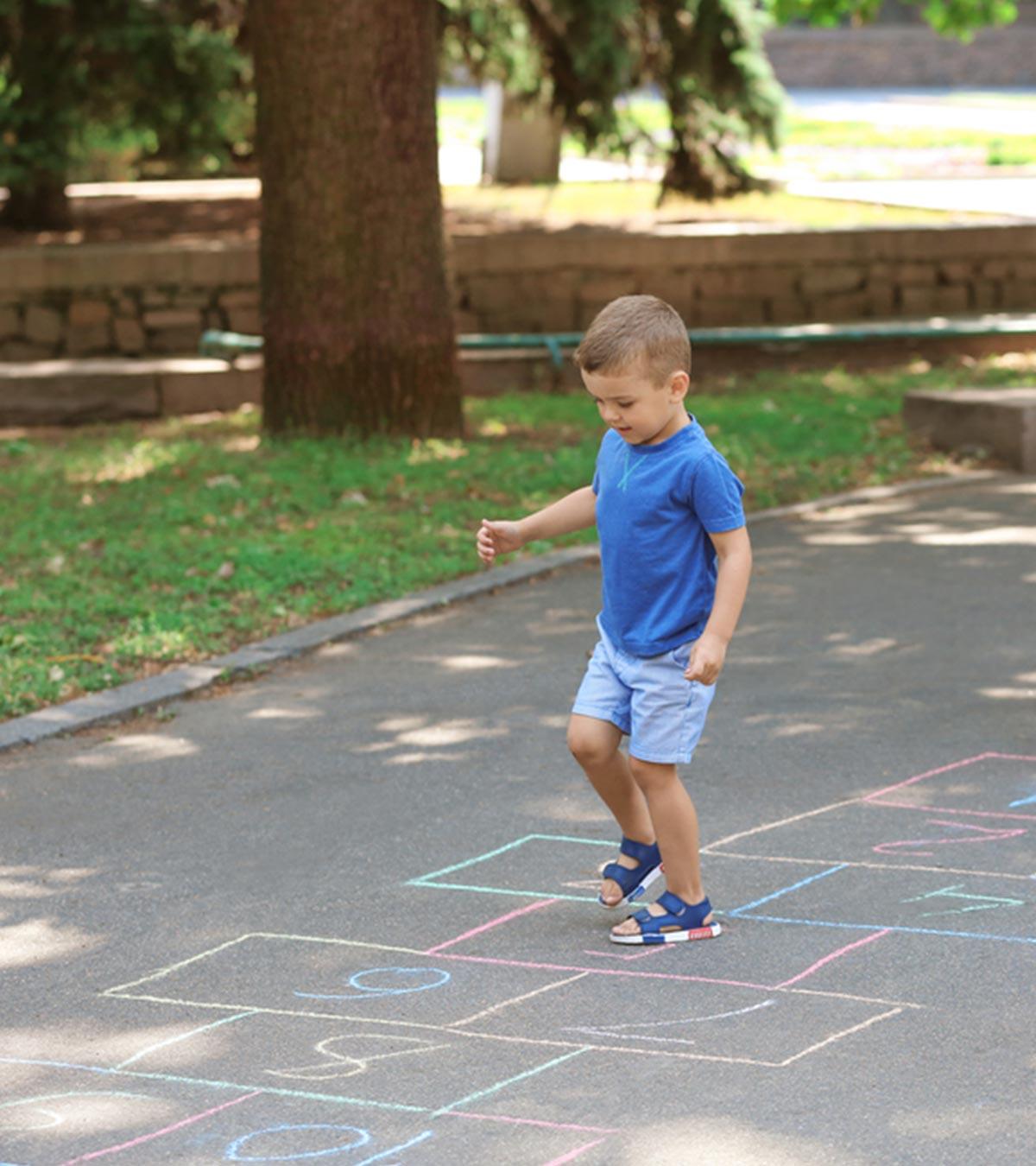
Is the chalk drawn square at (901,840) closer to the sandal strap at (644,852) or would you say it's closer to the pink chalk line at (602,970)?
the sandal strap at (644,852)

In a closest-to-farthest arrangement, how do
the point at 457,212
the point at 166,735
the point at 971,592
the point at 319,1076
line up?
the point at 319,1076 < the point at 166,735 < the point at 971,592 < the point at 457,212

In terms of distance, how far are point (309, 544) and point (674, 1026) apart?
5.29 meters

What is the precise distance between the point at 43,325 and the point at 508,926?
1060cm

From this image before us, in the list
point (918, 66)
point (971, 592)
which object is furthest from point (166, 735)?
point (918, 66)

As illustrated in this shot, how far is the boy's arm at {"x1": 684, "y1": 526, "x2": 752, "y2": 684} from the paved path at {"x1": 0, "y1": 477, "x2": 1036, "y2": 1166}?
2.17 feet

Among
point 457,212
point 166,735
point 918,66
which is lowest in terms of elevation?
point 166,735

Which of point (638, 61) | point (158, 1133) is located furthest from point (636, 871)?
point (638, 61)

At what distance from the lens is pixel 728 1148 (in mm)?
3555

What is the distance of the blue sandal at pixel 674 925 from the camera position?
15.3 ft

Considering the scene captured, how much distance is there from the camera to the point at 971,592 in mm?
8266

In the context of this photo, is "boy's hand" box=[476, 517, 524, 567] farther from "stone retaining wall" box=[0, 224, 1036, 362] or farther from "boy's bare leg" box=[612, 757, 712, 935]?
"stone retaining wall" box=[0, 224, 1036, 362]

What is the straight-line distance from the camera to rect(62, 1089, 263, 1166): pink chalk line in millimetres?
3605

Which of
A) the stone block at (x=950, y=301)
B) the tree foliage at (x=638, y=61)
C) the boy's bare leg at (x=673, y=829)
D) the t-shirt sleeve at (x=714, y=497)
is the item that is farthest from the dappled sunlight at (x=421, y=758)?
the stone block at (x=950, y=301)

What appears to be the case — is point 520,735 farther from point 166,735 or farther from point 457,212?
point 457,212
